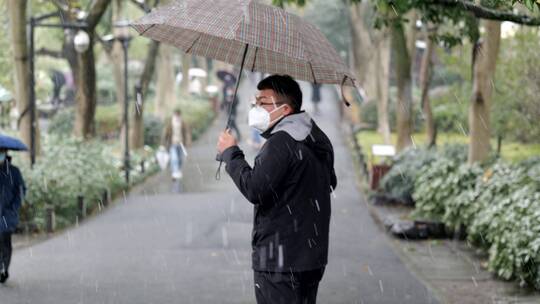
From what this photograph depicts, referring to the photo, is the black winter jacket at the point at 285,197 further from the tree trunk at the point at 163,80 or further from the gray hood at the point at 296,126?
the tree trunk at the point at 163,80

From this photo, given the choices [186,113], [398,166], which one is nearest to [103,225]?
[398,166]

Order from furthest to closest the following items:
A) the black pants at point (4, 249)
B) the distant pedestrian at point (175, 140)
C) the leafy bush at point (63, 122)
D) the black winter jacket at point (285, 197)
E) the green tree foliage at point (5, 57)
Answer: the leafy bush at point (63, 122) → the green tree foliage at point (5, 57) → the distant pedestrian at point (175, 140) → the black pants at point (4, 249) → the black winter jacket at point (285, 197)

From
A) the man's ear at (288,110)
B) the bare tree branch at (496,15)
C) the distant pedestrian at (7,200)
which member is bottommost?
the distant pedestrian at (7,200)

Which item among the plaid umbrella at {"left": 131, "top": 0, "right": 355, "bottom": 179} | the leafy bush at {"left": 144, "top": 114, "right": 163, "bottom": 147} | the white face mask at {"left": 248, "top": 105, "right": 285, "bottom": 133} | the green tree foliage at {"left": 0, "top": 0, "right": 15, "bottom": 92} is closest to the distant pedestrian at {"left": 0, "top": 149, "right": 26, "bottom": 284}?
the plaid umbrella at {"left": 131, "top": 0, "right": 355, "bottom": 179}

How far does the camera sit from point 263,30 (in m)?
5.50

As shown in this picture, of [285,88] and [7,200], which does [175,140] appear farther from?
[285,88]

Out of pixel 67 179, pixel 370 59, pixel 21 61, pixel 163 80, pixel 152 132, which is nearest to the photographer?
pixel 67 179

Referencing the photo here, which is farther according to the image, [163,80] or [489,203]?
[163,80]

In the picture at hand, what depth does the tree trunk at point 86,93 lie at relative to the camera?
61.6ft

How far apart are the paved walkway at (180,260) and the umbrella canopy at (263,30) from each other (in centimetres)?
306

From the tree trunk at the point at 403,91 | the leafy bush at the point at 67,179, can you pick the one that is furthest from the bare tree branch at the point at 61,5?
the tree trunk at the point at 403,91

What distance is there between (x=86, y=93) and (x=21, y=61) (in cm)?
352

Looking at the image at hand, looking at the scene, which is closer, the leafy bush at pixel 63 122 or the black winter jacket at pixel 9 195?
the black winter jacket at pixel 9 195

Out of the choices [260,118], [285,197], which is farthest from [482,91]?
[285,197]
